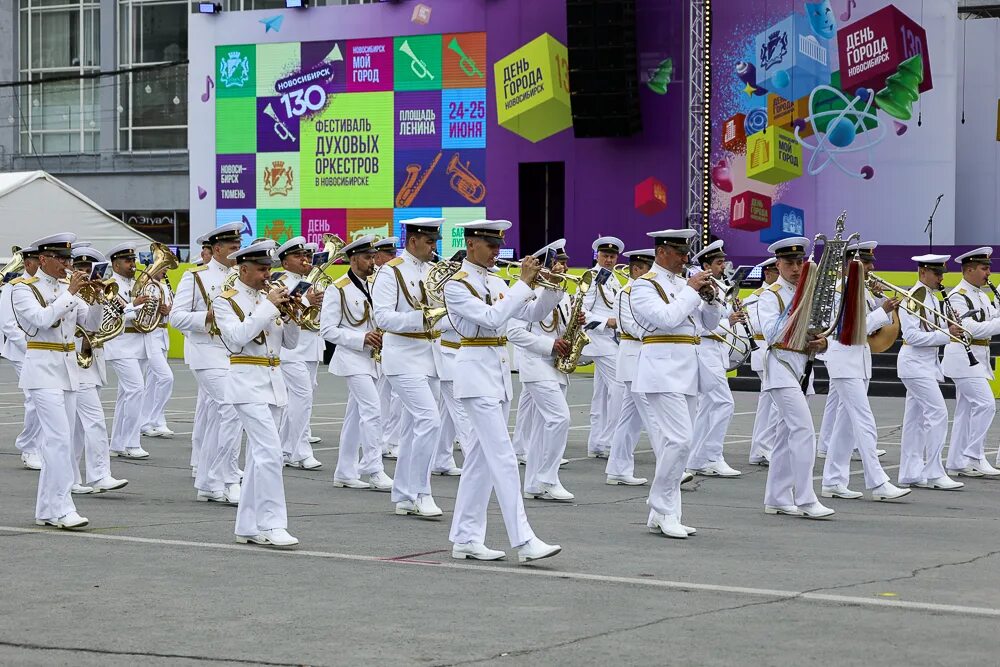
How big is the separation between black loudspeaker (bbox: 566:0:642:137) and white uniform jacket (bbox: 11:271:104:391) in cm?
2138

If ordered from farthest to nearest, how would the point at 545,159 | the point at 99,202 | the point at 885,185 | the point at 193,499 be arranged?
the point at 99,202 < the point at 545,159 < the point at 885,185 < the point at 193,499

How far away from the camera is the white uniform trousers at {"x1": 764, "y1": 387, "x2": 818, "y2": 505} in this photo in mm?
11586

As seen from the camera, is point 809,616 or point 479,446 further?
point 479,446

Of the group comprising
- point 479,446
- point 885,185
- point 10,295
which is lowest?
point 479,446

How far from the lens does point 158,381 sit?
17.7 m

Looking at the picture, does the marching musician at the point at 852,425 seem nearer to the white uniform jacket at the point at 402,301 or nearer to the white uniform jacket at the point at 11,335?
the white uniform jacket at the point at 402,301

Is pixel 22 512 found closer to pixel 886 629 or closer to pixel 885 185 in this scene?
pixel 886 629

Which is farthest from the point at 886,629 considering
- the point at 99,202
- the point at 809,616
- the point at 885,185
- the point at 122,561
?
the point at 99,202

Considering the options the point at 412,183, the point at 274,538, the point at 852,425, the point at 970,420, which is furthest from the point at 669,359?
the point at 412,183

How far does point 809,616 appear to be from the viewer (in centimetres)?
770

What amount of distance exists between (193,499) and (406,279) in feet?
8.87

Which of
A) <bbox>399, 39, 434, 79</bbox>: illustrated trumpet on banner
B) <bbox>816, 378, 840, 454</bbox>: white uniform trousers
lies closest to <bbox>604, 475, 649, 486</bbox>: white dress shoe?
<bbox>816, 378, 840, 454</bbox>: white uniform trousers

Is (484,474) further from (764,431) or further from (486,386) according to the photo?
(764,431)

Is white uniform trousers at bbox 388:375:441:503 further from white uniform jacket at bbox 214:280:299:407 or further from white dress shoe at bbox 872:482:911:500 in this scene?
white dress shoe at bbox 872:482:911:500
